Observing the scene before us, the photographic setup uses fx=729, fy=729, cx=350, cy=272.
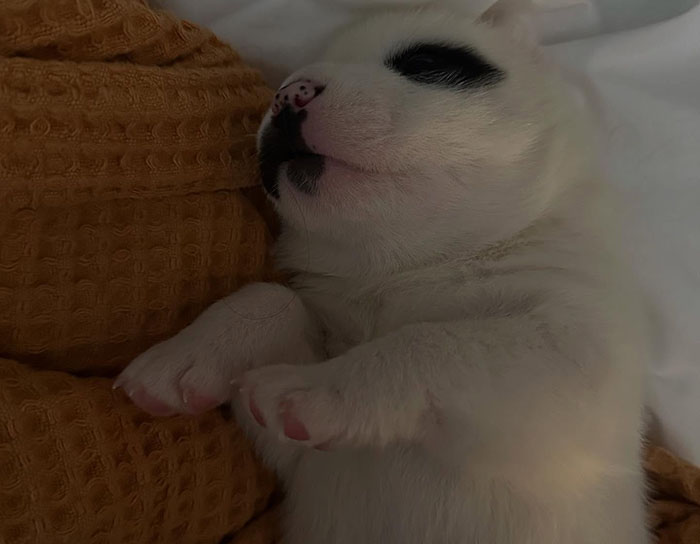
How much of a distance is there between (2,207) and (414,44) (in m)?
0.69

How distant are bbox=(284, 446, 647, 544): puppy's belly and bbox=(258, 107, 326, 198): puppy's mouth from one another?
0.42m

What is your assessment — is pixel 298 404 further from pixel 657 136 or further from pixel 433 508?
pixel 657 136

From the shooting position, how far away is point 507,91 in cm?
121

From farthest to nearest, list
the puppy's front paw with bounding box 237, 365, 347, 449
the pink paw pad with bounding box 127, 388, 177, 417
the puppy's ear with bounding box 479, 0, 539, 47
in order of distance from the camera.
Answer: the puppy's ear with bounding box 479, 0, 539, 47
the pink paw pad with bounding box 127, 388, 177, 417
the puppy's front paw with bounding box 237, 365, 347, 449

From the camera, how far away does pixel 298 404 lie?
2.90ft

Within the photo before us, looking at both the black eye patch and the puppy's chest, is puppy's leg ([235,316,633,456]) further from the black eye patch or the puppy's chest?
the black eye patch

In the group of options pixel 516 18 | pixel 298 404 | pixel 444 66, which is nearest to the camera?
pixel 298 404

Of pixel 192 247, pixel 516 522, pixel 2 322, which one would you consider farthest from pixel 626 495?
pixel 2 322

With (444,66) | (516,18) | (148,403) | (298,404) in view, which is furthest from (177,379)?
(516,18)

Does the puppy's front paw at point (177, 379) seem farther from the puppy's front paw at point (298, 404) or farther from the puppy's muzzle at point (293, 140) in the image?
the puppy's muzzle at point (293, 140)

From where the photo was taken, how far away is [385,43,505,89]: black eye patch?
3.80 ft

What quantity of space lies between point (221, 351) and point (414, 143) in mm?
419

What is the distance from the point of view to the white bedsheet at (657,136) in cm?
145

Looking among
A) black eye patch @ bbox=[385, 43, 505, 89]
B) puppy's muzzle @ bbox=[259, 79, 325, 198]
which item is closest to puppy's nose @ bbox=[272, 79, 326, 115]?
puppy's muzzle @ bbox=[259, 79, 325, 198]
